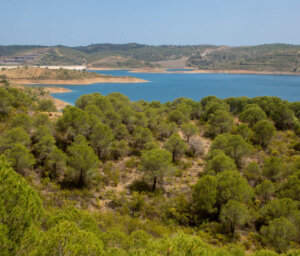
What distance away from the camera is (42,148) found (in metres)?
23.7

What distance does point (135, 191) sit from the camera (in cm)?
2373

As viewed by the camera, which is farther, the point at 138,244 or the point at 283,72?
the point at 283,72

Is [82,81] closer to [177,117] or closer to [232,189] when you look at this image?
[177,117]

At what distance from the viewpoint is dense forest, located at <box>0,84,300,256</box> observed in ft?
29.2

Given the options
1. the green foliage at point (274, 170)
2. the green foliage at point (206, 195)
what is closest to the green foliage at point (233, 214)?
the green foliage at point (206, 195)

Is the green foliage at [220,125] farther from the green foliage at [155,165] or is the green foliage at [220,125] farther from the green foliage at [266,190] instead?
the green foliage at [155,165]

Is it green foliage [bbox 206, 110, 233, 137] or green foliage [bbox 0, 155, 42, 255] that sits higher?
green foliage [bbox 0, 155, 42, 255]

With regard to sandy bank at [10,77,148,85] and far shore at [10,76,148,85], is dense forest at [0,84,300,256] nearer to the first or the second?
far shore at [10,76,148,85]

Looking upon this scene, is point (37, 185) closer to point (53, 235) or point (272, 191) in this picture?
point (53, 235)

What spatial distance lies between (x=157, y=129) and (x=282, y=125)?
2409cm

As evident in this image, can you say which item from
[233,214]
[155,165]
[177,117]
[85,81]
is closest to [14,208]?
[233,214]

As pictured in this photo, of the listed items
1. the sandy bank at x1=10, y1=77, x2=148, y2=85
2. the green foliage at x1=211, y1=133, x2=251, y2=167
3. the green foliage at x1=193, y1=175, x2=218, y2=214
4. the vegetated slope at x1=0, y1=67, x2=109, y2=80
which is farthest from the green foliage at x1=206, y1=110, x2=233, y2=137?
the vegetated slope at x1=0, y1=67, x2=109, y2=80

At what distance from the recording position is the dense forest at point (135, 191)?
29.2 feet

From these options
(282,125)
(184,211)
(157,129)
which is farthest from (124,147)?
(282,125)
